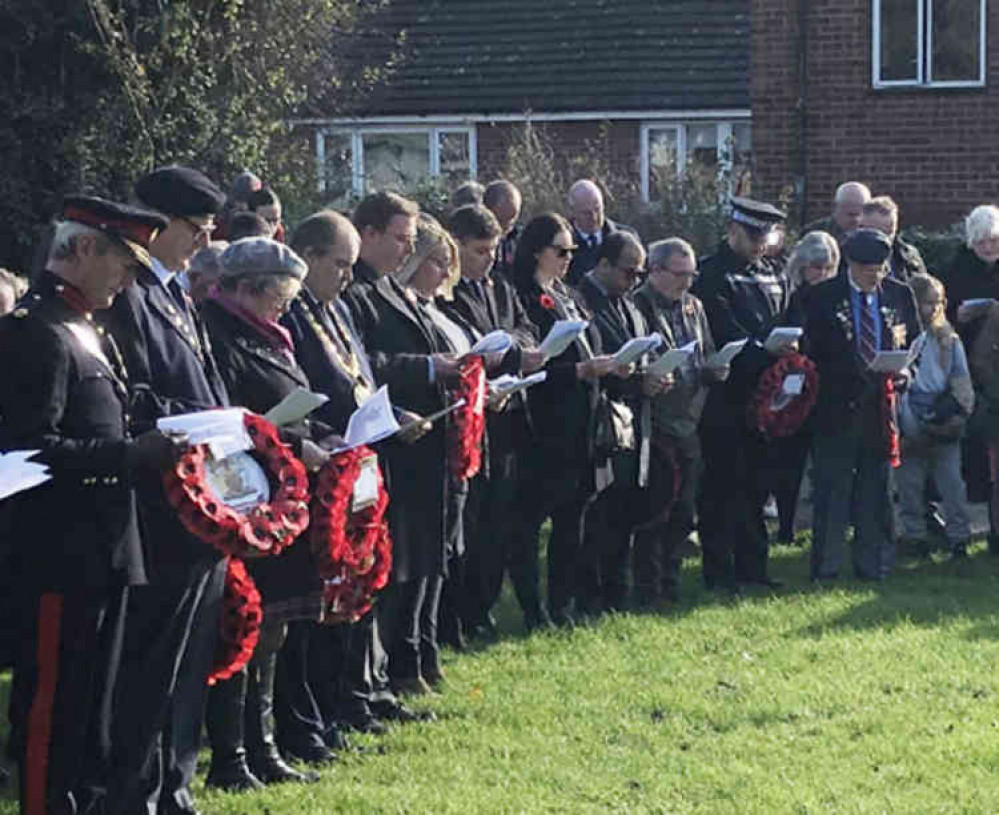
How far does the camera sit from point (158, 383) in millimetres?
7242

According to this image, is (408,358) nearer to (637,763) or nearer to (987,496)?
(637,763)

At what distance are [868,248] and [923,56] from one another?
10.8 meters

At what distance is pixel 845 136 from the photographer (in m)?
23.1

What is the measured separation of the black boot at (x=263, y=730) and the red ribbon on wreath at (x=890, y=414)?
5.83 metres

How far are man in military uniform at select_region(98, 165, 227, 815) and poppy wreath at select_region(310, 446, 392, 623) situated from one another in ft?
2.12

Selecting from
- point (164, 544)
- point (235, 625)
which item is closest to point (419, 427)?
point (235, 625)

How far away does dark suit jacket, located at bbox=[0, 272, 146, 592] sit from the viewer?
261 inches

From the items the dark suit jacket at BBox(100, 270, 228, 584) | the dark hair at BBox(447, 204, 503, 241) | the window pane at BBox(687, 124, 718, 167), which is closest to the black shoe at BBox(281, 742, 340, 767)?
the dark suit jacket at BBox(100, 270, 228, 584)

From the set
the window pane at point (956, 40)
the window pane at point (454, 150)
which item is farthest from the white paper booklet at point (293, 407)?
the window pane at point (454, 150)

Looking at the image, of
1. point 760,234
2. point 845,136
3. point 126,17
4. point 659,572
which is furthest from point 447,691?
point 845,136

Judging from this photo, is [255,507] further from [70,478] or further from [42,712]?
[42,712]

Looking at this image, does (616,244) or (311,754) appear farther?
(616,244)

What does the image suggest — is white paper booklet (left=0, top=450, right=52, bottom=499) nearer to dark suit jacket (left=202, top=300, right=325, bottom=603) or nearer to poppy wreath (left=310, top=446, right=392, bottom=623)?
dark suit jacket (left=202, top=300, right=325, bottom=603)

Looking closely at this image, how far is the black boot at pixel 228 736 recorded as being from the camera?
8070 millimetres
